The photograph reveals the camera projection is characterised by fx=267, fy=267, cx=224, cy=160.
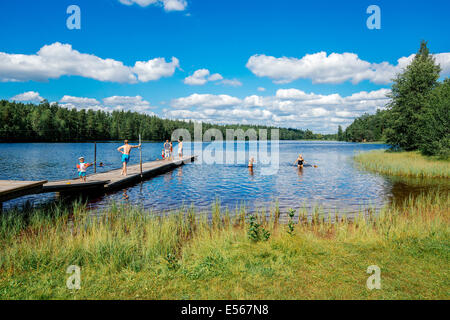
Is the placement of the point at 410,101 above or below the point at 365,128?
below

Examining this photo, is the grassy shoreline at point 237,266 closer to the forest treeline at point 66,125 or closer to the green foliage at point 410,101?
the green foliage at point 410,101

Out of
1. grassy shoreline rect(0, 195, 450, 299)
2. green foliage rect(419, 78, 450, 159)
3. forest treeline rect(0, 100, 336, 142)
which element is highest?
forest treeline rect(0, 100, 336, 142)

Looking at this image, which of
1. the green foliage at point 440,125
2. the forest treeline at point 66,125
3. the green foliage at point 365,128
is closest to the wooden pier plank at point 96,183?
the green foliage at point 440,125

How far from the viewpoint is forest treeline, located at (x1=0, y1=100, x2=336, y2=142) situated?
98688mm

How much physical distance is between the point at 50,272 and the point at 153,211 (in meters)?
7.73

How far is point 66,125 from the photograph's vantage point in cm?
11825

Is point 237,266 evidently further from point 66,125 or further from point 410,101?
point 66,125

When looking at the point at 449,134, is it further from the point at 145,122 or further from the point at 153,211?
the point at 145,122

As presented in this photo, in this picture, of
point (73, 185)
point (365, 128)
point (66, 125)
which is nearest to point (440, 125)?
point (73, 185)

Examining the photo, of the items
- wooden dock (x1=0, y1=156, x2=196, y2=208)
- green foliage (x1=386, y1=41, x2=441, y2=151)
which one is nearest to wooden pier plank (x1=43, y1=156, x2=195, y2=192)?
wooden dock (x1=0, y1=156, x2=196, y2=208)

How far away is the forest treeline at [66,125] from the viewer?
324 ft

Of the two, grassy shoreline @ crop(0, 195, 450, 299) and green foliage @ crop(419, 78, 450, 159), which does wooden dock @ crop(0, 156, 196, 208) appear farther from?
green foliage @ crop(419, 78, 450, 159)

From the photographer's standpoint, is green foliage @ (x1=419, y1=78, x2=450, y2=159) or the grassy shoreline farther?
green foliage @ (x1=419, y1=78, x2=450, y2=159)

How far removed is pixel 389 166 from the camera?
29.3 metres
